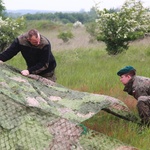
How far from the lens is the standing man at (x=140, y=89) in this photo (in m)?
4.59

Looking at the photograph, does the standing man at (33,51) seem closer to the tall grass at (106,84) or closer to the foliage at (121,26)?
the tall grass at (106,84)

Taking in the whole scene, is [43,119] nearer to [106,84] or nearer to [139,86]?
[139,86]

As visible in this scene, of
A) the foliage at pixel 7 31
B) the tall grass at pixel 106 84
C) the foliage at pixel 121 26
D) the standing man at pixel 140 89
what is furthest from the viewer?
the foliage at pixel 7 31

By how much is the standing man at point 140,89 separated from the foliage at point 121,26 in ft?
25.9

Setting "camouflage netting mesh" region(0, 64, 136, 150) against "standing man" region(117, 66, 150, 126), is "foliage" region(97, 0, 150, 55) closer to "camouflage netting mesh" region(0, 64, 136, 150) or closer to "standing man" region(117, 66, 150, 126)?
"standing man" region(117, 66, 150, 126)

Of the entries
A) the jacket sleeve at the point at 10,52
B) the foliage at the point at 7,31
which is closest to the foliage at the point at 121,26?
the foliage at the point at 7,31

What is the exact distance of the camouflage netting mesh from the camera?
357 centimetres

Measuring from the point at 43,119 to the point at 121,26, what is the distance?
9392 mm

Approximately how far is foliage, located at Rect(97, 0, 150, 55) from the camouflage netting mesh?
836 cm

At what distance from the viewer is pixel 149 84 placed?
4637 mm

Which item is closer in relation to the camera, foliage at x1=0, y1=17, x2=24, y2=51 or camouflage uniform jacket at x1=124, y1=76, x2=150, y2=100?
camouflage uniform jacket at x1=124, y1=76, x2=150, y2=100

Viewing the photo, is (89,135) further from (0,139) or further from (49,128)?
(0,139)

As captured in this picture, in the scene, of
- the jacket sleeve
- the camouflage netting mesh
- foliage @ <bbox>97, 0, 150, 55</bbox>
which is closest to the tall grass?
the camouflage netting mesh

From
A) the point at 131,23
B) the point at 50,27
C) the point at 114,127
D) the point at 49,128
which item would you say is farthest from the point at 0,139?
the point at 50,27
